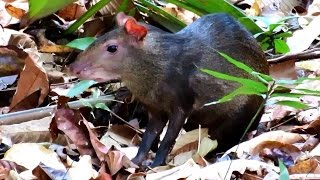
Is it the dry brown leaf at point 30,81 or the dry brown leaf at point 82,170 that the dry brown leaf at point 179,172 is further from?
the dry brown leaf at point 30,81

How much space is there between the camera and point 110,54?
3.66 meters

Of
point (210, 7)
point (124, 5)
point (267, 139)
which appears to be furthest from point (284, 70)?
point (267, 139)

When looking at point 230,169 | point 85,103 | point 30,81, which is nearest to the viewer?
point 230,169

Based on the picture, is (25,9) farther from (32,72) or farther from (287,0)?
(287,0)

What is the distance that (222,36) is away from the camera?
3945 millimetres

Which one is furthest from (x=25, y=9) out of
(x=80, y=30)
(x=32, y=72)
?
(x=32, y=72)

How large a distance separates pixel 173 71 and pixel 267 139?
0.53m

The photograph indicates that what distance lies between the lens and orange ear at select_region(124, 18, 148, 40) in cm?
363

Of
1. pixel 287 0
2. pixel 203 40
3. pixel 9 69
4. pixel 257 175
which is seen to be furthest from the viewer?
pixel 287 0

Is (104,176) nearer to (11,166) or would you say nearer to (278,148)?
(11,166)

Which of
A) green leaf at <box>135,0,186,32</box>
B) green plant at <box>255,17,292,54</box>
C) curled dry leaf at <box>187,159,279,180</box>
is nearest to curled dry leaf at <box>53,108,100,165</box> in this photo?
curled dry leaf at <box>187,159,279,180</box>

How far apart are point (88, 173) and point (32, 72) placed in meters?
1.11

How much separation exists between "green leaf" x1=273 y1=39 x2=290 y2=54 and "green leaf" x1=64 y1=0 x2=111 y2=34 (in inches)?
38.6

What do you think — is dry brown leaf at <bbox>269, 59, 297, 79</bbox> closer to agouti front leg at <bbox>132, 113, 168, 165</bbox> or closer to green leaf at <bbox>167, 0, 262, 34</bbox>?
green leaf at <bbox>167, 0, 262, 34</bbox>
